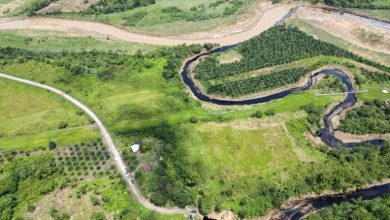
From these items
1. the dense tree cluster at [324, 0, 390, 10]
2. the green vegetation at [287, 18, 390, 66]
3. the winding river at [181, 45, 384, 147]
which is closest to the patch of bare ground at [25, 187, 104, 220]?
the winding river at [181, 45, 384, 147]

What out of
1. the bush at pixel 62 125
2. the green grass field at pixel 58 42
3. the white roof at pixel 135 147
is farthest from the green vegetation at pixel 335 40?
the bush at pixel 62 125

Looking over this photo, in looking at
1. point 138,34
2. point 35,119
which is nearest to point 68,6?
point 138,34

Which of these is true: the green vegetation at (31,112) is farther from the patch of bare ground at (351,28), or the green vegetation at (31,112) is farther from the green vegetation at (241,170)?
the patch of bare ground at (351,28)

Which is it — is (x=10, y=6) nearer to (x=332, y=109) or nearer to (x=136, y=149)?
(x=136, y=149)

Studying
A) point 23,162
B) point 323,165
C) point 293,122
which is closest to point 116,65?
point 23,162

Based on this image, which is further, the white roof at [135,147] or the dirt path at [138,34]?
the dirt path at [138,34]

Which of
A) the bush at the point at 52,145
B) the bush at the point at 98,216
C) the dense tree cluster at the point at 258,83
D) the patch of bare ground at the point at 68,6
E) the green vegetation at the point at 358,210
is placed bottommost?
the bush at the point at 98,216

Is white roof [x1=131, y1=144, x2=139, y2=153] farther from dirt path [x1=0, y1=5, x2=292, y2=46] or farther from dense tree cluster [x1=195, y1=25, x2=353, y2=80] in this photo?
dirt path [x1=0, y1=5, x2=292, y2=46]
